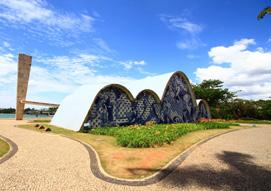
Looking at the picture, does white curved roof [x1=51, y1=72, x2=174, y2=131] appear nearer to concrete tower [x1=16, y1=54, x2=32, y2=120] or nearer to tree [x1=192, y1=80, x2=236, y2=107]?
concrete tower [x1=16, y1=54, x2=32, y2=120]

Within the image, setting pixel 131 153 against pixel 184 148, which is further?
pixel 184 148

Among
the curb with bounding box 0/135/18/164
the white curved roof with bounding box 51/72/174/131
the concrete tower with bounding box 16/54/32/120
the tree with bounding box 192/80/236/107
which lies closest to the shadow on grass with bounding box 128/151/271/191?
the curb with bounding box 0/135/18/164

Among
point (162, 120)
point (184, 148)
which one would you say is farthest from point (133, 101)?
point (184, 148)

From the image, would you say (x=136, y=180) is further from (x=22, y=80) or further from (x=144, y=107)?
(x=22, y=80)

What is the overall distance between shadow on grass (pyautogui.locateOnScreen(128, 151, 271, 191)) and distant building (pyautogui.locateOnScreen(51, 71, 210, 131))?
43.6 feet

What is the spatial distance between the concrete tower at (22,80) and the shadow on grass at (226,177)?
29.8 meters

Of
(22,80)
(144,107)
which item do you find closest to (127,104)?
(144,107)

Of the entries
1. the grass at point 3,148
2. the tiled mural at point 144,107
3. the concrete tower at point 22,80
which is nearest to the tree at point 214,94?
the tiled mural at point 144,107

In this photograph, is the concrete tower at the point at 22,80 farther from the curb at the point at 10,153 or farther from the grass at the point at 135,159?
the grass at the point at 135,159

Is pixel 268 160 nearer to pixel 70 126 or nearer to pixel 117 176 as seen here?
pixel 117 176

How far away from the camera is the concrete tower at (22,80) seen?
31.6 m

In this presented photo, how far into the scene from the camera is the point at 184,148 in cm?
1170

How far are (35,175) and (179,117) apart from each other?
26.8m

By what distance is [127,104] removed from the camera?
23703 mm
